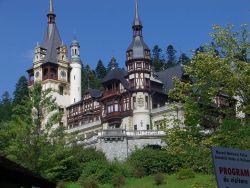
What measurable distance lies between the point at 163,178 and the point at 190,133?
1952 centimetres

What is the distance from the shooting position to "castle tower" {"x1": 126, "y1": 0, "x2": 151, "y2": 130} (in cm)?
6694

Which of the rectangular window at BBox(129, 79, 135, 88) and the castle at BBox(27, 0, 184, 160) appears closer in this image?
the castle at BBox(27, 0, 184, 160)

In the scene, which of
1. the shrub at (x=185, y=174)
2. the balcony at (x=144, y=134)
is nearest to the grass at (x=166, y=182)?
the shrub at (x=185, y=174)

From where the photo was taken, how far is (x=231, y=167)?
702 cm

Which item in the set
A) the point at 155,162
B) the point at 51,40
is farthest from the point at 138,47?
the point at 51,40

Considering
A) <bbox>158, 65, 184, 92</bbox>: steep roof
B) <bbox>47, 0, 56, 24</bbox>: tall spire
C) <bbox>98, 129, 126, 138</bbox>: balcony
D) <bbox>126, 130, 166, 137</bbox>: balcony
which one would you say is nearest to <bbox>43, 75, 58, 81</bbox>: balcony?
<bbox>47, 0, 56, 24</bbox>: tall spire

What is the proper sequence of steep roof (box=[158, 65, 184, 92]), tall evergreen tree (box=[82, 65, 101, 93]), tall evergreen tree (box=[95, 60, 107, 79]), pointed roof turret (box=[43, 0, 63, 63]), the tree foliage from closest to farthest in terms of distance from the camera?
the tree foliage → steep roof (box=[158, 65, 184, 92]) → pointed roof turret (box=[43, 0, 63, 63]) → tall evergreen tree (box=[82, 65, 101, 93]) → tall evergreen tree (box=[95, 60, 107, 79])

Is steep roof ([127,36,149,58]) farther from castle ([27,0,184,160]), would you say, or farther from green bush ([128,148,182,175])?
green bush ([128,148,182,175])

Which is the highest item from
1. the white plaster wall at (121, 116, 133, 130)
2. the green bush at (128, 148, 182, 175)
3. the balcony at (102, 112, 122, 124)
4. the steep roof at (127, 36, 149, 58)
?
the steep roof at (127, 36, 149, 58)

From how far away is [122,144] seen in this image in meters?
55.5

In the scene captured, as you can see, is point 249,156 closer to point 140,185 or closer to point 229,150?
point 229,150

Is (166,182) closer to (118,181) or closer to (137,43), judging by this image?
(118,181)

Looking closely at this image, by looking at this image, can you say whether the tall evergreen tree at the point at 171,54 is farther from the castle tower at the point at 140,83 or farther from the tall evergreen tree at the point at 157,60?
the castle tower at the point at 140,83

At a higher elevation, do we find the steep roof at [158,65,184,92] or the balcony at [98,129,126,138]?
the steep roof at [158,65,184,92]
